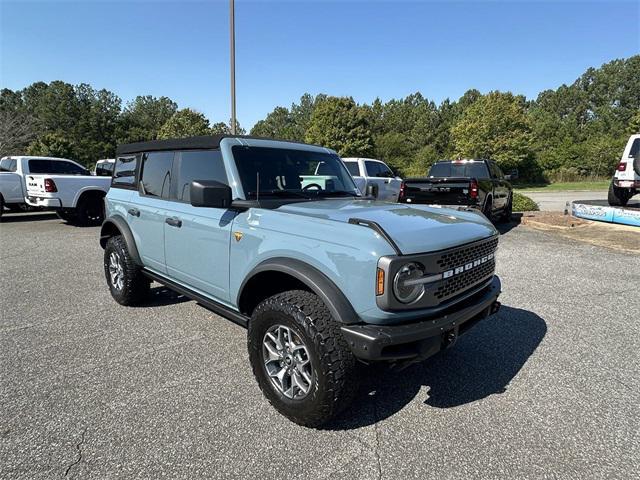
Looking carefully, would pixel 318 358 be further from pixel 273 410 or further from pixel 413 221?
pixel 413 221

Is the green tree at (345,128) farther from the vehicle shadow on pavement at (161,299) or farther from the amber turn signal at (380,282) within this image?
the amber turn signal at (380,282)

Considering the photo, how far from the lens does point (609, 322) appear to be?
4.45 metres

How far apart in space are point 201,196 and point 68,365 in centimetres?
195

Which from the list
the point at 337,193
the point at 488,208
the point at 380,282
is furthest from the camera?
the point at 488,208

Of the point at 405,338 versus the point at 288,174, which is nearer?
the point at 405,338

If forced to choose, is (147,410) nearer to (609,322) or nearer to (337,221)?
(337,221)

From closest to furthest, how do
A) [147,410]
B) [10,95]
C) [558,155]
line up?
[147,410]
[558,155]
[10,95]

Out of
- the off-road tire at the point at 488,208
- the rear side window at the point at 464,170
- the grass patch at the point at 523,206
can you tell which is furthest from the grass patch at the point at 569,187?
the off-road tire at the point at 488,208

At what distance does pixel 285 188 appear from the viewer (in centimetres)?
343

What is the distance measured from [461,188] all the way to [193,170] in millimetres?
6403

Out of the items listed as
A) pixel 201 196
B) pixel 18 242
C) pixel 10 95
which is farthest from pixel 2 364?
pixel 10 95

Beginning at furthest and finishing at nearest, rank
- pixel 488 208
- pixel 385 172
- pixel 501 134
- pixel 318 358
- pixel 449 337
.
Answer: pixel 501 134, pixel 385 172, pixel 488 208, pixel 449 337, pixel 318 358

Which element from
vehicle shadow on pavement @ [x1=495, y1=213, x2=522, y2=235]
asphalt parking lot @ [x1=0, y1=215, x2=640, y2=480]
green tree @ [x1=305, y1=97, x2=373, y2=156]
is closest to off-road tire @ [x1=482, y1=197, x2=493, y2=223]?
vehicle shadow on pavement @ [x1=495, y1=213, x2=522, y2=235]

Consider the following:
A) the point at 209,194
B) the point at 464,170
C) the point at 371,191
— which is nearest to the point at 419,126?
the point at 464,170
